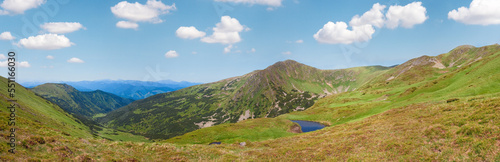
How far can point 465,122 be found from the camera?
2669 cm

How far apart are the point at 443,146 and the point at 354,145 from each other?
10.2 m

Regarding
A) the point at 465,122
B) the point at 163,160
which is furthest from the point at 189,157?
the point at 465,122

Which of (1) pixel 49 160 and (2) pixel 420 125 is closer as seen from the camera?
(1) pixel 49 160

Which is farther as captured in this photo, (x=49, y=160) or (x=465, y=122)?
(x=465, y=122)

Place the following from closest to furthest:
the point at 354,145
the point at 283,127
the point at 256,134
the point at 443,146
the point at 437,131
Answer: the point at 443,146 < the point at 437,131 < the point at 354,145 < the point at 256,134 < the point at 283,127

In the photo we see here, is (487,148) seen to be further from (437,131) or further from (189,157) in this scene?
(189,157)

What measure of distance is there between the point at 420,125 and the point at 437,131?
5064 mm

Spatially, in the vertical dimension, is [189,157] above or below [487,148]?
below

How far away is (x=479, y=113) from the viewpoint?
28.1m

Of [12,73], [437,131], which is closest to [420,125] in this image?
[437,131]

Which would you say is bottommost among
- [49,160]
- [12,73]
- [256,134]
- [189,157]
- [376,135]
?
[256,134]

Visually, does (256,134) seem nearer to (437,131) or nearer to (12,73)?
(437,131)

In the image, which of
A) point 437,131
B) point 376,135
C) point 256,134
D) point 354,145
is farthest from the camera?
point 256,134

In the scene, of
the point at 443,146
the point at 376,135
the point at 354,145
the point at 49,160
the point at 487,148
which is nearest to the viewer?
the point at 487,148
